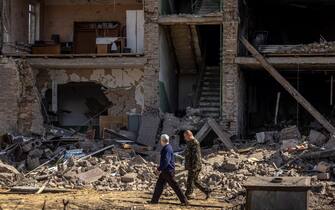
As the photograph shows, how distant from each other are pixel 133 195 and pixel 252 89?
12.4 m

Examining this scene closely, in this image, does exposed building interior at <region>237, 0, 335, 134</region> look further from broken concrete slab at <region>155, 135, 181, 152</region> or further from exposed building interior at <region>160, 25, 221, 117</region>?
broken concrete slab at <region>155, 135, 181, 152</region>

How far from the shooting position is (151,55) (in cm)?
2516

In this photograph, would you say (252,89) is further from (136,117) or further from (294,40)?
(136,117)

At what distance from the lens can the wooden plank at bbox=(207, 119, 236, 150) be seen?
23264mm

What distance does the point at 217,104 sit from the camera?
25.6 meters

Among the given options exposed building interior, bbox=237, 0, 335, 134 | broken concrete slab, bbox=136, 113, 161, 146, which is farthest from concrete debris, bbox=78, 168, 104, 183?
exposed building interior, bbox=237, 0, 335, 134

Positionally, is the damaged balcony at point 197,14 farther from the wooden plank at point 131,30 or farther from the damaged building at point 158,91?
the wooden plank at point 131,30

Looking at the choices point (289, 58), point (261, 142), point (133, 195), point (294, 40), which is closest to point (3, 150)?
point (133, 195)

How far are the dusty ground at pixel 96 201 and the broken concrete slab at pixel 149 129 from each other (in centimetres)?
501

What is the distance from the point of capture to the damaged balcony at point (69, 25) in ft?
89.4

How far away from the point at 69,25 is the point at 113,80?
426 centimetres

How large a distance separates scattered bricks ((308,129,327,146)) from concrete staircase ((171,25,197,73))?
20.4ft

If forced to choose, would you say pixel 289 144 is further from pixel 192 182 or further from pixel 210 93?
pixel 192 182

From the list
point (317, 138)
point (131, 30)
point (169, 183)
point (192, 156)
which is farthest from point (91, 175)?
point (131, 30)
